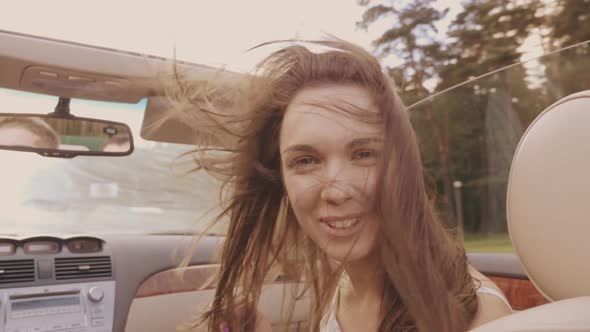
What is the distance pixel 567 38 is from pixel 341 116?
2727 mm

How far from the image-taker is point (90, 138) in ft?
9.19

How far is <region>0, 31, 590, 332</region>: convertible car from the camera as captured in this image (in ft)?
8.08

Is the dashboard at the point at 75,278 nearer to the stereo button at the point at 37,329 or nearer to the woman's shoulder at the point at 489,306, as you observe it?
the stereo button at the point at 37,329

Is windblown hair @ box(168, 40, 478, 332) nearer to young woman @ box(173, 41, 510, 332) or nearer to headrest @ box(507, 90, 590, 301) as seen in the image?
young woman @ box(173, 41, 510, 332)

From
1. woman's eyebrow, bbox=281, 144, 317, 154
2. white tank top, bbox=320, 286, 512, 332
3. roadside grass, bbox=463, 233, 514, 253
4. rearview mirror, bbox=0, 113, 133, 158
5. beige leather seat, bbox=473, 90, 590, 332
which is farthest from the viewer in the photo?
roadside grass, bbox=463, 233, 514, 253

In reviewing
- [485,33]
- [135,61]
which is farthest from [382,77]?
[485,33]

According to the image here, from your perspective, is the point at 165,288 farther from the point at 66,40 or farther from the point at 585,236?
the point at 585,236

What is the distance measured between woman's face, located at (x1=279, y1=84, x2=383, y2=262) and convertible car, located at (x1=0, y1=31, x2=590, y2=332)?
0.66 meters

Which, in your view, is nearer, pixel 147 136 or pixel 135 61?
pixel 135 61

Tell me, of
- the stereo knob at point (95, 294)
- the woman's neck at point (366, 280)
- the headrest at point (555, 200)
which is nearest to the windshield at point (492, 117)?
the woman's neck at point (366, 280)

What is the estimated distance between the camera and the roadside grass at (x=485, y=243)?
306cm

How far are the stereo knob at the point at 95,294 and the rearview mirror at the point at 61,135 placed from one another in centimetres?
68

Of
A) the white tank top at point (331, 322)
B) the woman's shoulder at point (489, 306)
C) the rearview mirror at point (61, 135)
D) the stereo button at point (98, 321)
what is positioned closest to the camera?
the woman's shoulder at point (489, 306)

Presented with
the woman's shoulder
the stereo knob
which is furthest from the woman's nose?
the stereo knob
